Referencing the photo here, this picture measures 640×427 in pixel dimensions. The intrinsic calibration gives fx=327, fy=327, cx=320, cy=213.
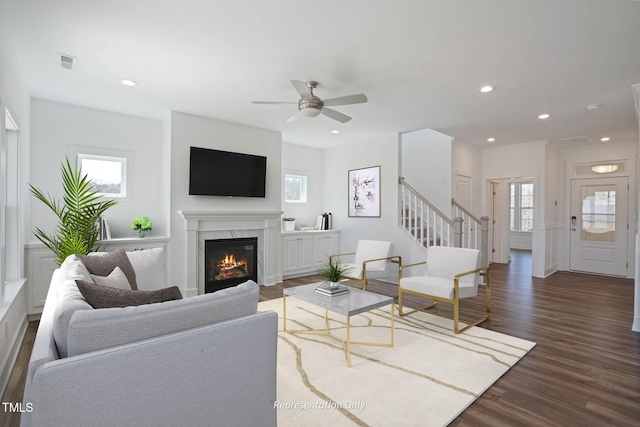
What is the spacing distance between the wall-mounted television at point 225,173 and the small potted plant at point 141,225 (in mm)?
705

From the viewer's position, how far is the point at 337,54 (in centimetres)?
292

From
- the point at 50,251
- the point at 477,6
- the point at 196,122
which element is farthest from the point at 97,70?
the point at 477,6

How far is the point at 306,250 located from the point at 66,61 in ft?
14.7

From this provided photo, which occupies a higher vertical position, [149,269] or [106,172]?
[106,172]

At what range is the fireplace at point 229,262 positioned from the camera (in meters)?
5.09

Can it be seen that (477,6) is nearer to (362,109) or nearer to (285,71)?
(285,71)

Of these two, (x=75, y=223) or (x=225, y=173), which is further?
(x=225, y=173)

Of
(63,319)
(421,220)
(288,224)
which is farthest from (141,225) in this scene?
(421,220)

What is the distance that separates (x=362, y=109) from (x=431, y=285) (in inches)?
97.6

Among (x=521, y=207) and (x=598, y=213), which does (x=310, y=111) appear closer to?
(x=598, y=213)

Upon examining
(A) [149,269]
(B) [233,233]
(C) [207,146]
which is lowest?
(A) [149,269]

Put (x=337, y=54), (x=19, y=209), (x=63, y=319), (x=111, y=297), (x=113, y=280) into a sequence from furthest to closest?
(x=19, y=209) < (x=337, y=54) < (x=113, y=280) < (x=111, y=297) < (x=63, y=319)

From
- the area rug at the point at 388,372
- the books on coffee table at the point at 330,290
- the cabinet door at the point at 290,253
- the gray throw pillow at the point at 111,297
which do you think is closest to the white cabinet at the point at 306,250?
the cabinet door at the point at 290,253

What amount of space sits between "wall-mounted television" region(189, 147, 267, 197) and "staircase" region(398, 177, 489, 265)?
2.52 metres
